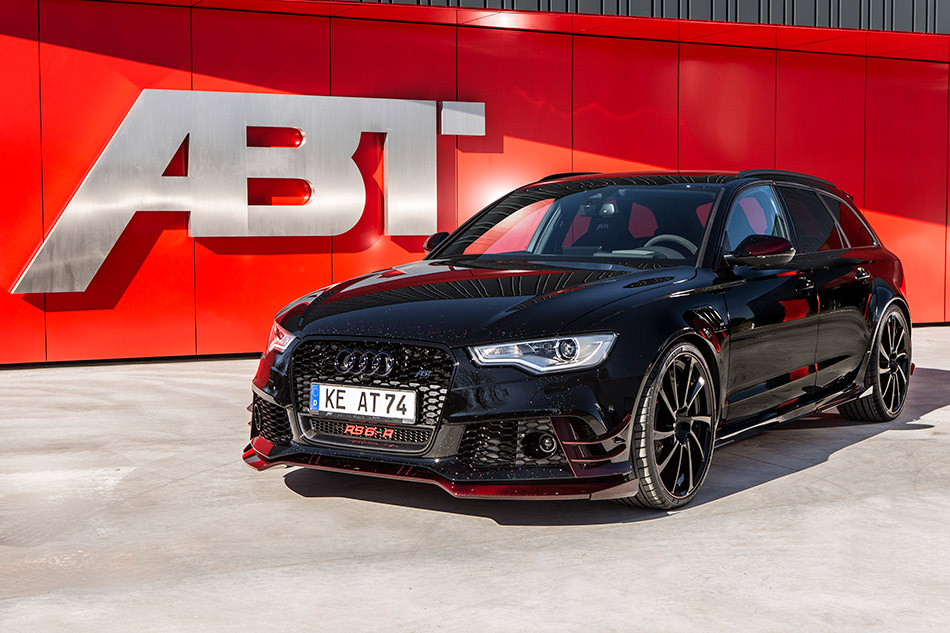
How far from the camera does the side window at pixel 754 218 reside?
5719mm

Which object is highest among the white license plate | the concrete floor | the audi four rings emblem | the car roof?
the car roof

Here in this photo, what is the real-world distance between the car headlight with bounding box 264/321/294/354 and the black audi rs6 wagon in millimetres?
13

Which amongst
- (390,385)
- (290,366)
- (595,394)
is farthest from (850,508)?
(290,366)

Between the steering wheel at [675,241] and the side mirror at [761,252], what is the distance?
183 mm

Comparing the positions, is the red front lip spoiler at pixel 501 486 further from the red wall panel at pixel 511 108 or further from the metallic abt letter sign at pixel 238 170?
the red wall panel at pixel 511 108

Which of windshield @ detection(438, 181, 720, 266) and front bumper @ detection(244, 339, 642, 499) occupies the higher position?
windshield @ detection(438, 181, 720, 266)

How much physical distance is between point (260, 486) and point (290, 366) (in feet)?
2.94

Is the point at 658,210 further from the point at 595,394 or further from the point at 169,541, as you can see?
the point at 169,541

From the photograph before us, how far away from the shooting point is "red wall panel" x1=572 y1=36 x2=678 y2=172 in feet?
40.9

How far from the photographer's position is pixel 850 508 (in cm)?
512

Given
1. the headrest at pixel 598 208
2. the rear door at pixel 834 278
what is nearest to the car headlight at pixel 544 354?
the headrest at pixel 598 208

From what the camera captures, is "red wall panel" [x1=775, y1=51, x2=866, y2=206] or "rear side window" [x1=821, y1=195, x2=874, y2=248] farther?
"red wall panel" [x1=775, y1=51, x2=866, y2=206]

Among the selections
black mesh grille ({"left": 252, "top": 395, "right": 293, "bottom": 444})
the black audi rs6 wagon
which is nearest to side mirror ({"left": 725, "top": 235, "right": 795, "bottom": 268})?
the black audi rs6 wagon

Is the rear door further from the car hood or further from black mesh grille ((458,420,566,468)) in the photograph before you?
black mesh grille ((458,420,566,468))
